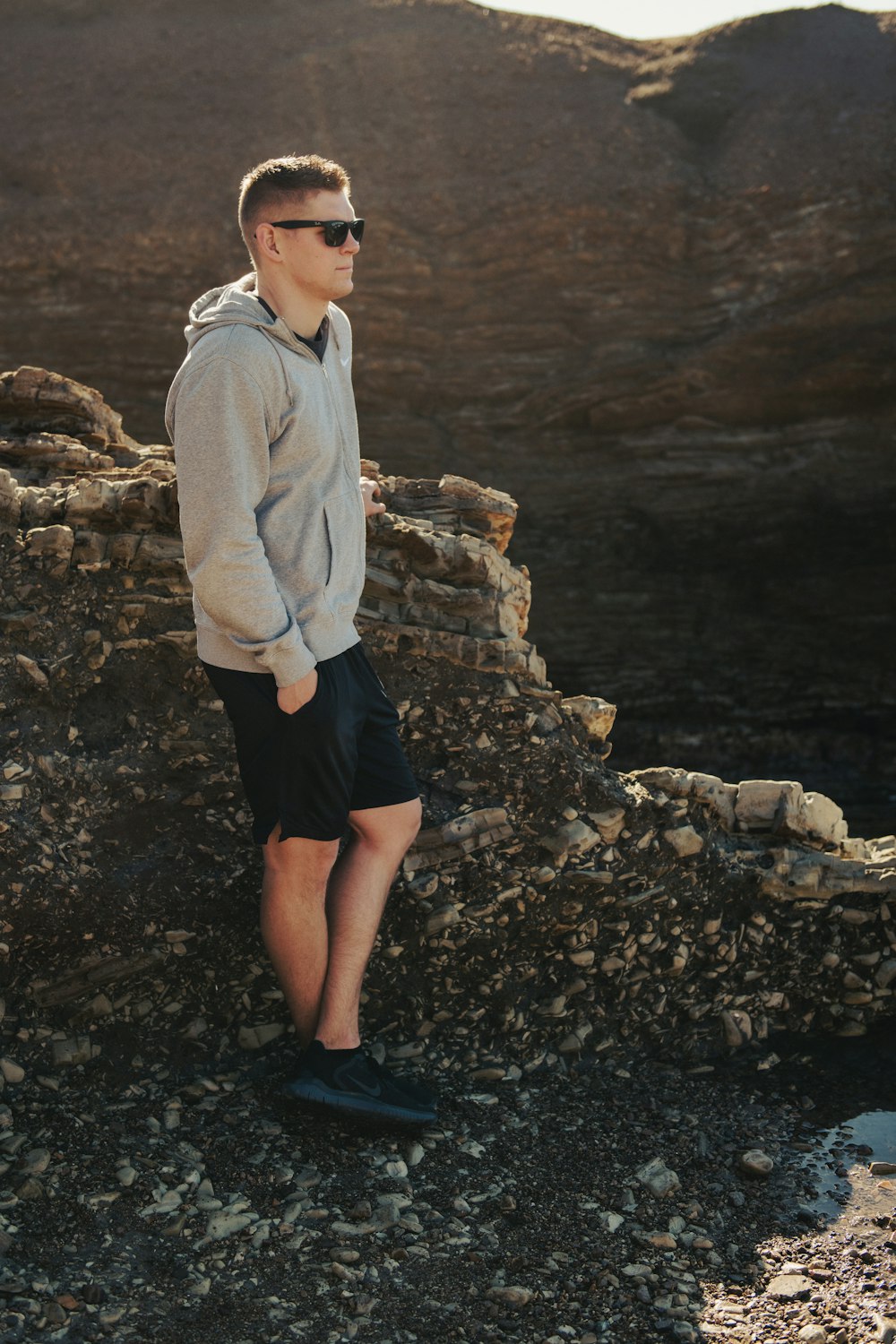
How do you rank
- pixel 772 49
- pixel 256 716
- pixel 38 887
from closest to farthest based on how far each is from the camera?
pixel 256 716 < pixel 38 887 < pixel 772 49

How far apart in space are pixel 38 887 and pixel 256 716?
1034 mm

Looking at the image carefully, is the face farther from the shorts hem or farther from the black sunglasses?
the shorts hem

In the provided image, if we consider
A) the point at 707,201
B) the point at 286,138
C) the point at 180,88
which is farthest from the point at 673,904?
the point at 180,88

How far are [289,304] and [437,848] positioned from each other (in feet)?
5.65

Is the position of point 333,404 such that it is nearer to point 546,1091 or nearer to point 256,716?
point 256,716

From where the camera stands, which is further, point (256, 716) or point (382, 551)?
point (382, 551)

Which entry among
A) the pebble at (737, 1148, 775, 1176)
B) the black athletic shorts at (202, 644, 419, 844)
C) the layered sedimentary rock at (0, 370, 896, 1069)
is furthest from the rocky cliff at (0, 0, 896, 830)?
the black athletic shorts at (202, 644, 419, 844)

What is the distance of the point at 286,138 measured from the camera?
12391 mm

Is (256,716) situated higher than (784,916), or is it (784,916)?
(256,716)

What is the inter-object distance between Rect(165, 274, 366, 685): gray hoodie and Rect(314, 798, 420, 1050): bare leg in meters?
0.51

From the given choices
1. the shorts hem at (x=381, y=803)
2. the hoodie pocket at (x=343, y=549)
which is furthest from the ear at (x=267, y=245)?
the shorts hem at (x=381, y=803)

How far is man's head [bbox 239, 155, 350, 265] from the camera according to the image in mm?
2566

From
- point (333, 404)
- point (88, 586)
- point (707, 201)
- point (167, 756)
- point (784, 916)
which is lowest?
point (784, 916)

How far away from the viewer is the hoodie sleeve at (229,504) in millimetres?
2414
